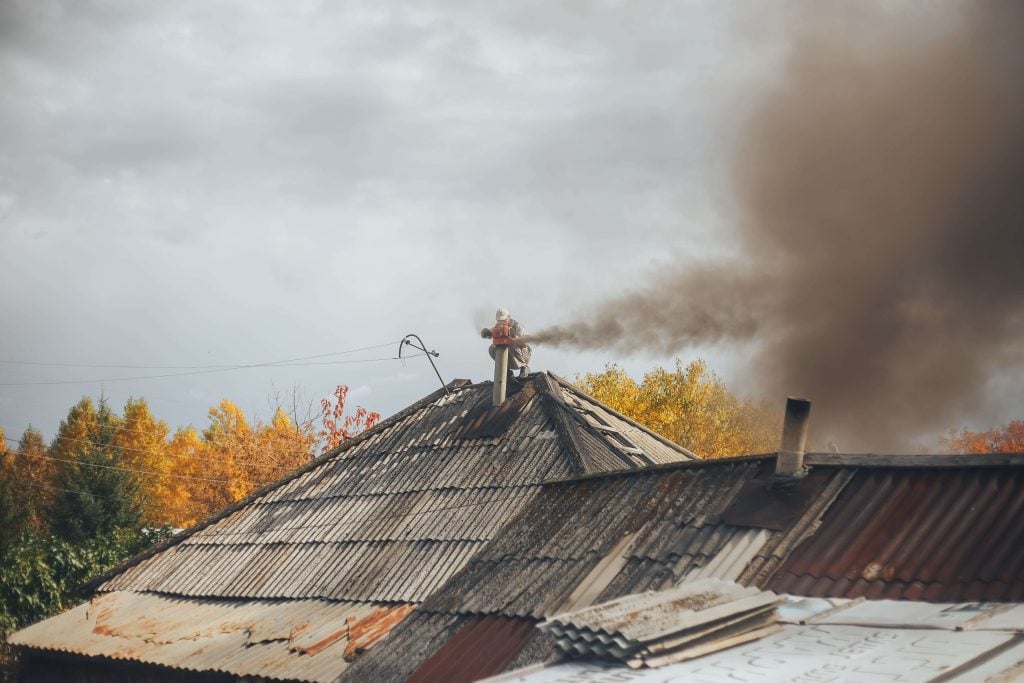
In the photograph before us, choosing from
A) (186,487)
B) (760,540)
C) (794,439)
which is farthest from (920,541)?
(186,487)

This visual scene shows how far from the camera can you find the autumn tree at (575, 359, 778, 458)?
4762cm

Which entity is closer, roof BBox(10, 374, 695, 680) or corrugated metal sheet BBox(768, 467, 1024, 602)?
corrugated metal sheet BBox(768, 467, 1024, 602)

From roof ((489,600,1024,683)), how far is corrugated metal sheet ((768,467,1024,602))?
463 millimetres

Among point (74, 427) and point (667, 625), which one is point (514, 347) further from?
point (74, 427)

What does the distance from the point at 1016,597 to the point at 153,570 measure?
1406 centimetres

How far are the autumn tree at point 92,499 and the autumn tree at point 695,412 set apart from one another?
20582mm

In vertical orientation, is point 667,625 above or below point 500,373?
below

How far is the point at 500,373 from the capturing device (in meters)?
18.1

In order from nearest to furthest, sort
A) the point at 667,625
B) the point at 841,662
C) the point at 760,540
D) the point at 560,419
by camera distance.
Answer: the point at 841,662 < the point at 667,625 < the point at 760,540 < the point at 560,419

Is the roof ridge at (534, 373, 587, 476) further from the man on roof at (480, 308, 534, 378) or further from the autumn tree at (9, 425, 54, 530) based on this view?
the autumn tree at (9, 425, 54, 530)

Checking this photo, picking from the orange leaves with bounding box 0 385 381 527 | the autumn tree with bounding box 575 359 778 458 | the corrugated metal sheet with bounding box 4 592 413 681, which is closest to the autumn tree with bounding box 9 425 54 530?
the orange leaves with bounding box 0 385 381 527

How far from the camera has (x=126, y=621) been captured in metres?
16.2

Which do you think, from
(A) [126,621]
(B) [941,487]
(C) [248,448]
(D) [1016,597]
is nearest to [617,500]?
(B) [941,487]

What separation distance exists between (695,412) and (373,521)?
34230 mm
